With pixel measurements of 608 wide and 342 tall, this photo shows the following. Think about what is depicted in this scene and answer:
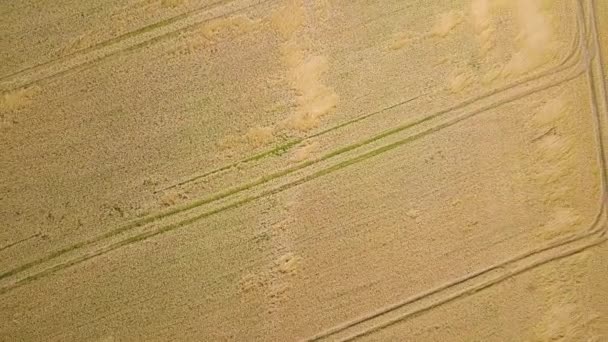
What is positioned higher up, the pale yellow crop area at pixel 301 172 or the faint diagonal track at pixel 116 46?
the faint diagonal track at pixel 116 46

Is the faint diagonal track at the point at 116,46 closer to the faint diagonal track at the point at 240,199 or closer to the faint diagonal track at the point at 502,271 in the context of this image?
the faint diagonal track at the point at 240,199

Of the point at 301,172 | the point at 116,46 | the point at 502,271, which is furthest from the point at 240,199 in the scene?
the point at 502,271

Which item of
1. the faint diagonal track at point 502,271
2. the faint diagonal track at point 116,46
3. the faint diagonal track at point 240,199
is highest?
the faint diagonal track at point 116,46

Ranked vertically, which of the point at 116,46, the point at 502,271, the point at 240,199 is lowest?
the point at 502,271

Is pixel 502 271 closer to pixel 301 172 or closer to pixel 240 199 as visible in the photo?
pixel 301 172

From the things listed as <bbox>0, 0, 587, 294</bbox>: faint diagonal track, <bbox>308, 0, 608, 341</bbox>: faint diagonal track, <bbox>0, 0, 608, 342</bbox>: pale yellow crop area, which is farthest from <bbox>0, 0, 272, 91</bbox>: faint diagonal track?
<bbox>308, 0, 608, 341</bbox>: faint diagonal track

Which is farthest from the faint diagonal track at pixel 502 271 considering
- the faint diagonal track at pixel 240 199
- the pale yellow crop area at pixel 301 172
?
the faint diagonal track at pixel 240 199

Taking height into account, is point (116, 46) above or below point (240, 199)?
above

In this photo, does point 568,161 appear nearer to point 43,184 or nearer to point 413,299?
point 413,299

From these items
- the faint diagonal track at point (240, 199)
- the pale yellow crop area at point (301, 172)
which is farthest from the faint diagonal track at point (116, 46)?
the faint diagonal track at point (240, 199)

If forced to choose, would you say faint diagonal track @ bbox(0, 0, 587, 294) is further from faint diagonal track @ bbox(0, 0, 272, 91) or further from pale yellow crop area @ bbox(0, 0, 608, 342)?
faint diagonal track @ bbox(0, 0, 272, 91)
